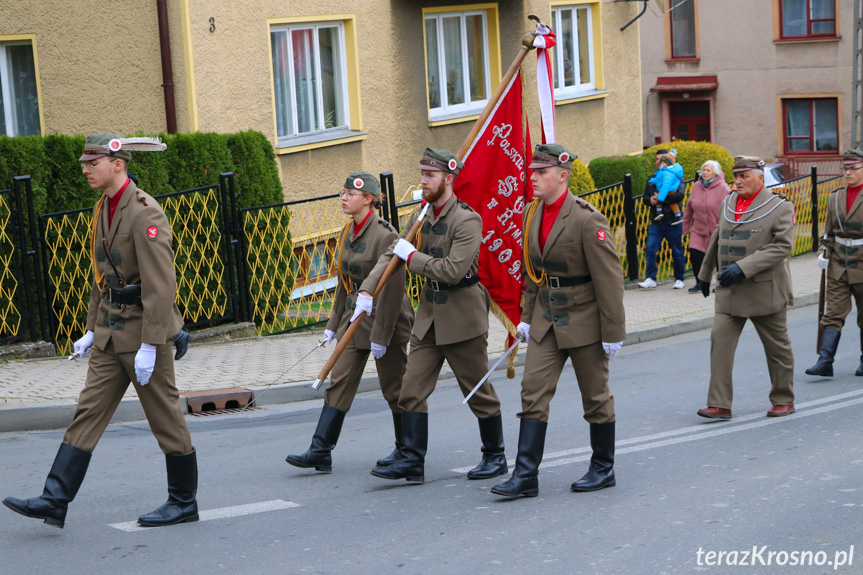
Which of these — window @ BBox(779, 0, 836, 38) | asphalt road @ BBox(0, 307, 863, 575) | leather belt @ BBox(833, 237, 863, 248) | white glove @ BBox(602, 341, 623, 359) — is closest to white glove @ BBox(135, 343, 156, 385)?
asphalt road @ BBox(0, 307, 863, 575)

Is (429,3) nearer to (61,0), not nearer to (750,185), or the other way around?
(61,0)

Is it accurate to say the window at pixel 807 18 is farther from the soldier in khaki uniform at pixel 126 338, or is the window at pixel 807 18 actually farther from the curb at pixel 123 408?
the soldier in khaki uniform at pixel 126 338

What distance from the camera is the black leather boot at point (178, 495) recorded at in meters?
5.89

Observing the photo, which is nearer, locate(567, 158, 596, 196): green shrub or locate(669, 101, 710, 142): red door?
locate(567, 158, 596, 196): green shrub

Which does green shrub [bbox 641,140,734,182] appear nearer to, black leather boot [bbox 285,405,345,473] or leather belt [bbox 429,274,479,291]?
leather belt [bbox 429,274,479,291]

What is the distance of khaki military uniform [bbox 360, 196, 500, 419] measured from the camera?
6551mm

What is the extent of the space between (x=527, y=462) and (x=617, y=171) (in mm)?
13435

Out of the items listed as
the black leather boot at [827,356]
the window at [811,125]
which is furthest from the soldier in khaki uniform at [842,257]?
the window at [811,125]

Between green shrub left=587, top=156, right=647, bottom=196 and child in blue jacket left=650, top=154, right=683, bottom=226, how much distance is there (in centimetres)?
363

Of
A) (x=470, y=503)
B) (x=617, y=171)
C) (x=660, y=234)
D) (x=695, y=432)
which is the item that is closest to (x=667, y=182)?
(x=660, y=234)

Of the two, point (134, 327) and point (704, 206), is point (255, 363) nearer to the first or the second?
point (134, 327)

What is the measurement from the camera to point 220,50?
14172 mm

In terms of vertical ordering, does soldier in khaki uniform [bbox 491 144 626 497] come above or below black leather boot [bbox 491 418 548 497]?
above

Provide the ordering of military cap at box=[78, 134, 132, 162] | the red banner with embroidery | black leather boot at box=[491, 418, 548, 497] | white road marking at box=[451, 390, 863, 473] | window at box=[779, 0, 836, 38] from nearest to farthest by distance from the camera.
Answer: military cap at box=[78, 134, 132, 162] < black leather boot at box=[491, 418, 548, 497] < white road marking at box=[451, 390, 863, 473] < the red banner with embroidery < window at box=[779, 0, 836, 38]
